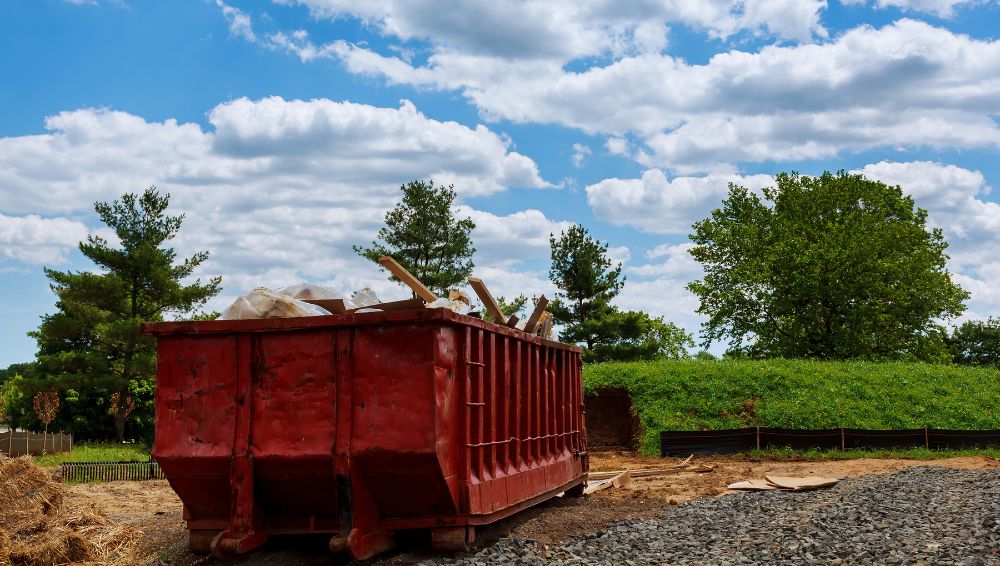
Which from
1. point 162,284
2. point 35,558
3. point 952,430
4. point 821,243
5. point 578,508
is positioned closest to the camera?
point 35,558

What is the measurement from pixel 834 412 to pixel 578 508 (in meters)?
17.9

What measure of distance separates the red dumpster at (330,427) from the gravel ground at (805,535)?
85 centimetres

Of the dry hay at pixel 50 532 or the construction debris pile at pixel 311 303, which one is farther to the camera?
the construction debris pile at pixel 311 303

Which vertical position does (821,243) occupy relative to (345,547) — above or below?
above

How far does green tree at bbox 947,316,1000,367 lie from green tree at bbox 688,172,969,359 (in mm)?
34745

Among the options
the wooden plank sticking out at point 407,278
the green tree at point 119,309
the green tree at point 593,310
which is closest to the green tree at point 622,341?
the green tree at point 593,310

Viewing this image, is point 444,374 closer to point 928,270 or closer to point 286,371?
point 286,371

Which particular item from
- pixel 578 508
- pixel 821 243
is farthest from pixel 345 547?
pixel 821 243

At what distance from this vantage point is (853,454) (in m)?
25.5

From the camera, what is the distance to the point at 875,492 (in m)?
13.9

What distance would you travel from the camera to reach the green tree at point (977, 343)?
80812 mm

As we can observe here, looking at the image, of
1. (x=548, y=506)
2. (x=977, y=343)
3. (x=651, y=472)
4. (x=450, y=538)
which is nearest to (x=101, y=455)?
(x=651, y=472)

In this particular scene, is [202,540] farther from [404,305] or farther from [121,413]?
[121,413]

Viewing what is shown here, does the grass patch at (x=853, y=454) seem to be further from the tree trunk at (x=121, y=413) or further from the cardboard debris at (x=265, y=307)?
the tree trunk at (x=121, y=413)
